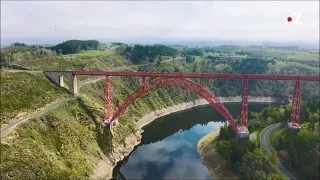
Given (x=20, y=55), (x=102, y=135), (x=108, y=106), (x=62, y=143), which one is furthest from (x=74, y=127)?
(x=20, y=55)

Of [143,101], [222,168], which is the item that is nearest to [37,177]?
[222,168]

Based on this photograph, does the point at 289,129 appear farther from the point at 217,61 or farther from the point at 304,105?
the point at 217,61

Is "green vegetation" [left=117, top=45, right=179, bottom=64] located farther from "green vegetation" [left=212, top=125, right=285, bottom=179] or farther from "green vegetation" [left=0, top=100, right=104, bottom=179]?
"green vegetation" [left=212, top=125, right=285, bottom=179]

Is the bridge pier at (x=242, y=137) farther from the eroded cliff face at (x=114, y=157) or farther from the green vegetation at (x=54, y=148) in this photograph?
the green vegetation at (x=54, y=148)

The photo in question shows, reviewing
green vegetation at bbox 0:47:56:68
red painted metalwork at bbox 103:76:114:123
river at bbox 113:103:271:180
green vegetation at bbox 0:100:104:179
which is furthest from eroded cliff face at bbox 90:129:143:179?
green vegetation at bbox 0:47:56:68

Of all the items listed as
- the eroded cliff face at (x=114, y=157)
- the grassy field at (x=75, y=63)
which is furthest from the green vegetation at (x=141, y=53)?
the eroded cliff face at (x=114, y=157)
